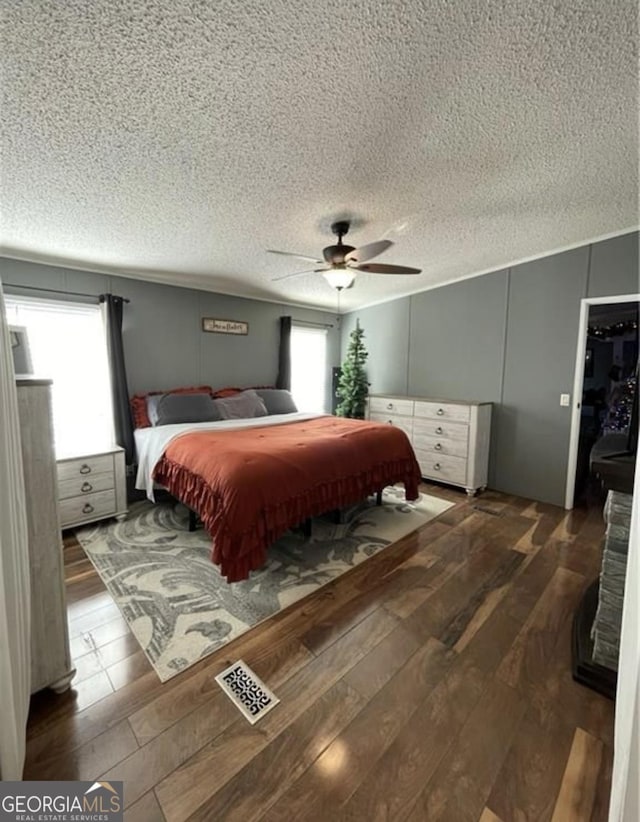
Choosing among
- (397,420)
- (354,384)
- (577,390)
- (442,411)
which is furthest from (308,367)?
(577,390)

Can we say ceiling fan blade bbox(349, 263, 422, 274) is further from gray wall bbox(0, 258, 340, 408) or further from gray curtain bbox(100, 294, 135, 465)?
gray curtain bbox(100, 294, 135, 465)

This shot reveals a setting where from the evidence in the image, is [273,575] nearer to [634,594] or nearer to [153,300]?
[634,594]

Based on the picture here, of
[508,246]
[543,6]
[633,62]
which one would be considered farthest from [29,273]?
[508,246]

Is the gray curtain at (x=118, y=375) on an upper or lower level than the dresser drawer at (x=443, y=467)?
upper

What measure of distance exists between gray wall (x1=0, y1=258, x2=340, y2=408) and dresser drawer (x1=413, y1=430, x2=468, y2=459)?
215 cm

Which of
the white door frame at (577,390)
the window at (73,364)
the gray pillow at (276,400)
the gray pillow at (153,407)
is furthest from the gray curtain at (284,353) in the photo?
the white door frame at (577,390)

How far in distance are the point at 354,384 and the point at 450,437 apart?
1541 millimetres

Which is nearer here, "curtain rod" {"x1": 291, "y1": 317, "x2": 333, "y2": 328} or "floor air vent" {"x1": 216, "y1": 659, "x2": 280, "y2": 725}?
"floor air vent" {"x1": 216, "y1": 659, "x2": 280, "y2": 725}

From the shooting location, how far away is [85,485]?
2.79 m

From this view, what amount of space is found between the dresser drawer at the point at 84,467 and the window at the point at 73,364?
0.50 ft

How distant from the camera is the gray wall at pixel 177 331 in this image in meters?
3.09

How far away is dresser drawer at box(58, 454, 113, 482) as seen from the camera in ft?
8.81

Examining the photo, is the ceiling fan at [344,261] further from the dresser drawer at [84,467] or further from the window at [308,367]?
the window at [308,367]

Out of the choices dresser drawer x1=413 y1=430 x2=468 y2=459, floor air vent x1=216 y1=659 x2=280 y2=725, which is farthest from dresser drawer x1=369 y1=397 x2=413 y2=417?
floor air vent x1=216 y1=659 x2=280 y2=725
